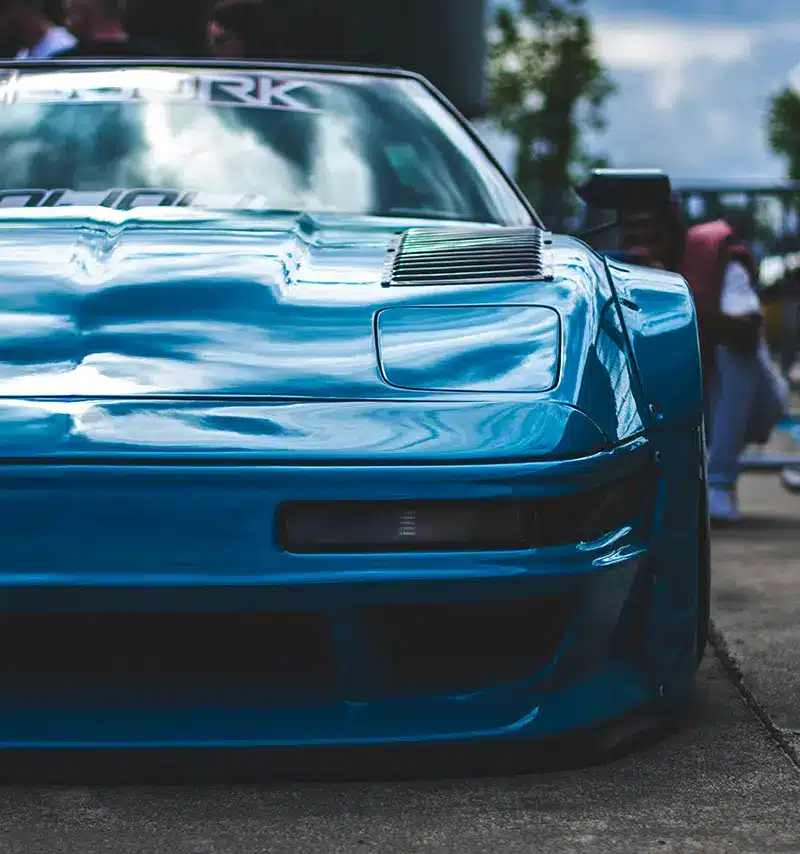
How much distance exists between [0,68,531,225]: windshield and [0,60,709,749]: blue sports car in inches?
26.4

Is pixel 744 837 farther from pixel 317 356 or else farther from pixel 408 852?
pixel 317 356

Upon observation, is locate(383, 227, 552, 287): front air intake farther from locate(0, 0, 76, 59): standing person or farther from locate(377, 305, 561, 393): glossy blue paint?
locate(0, 0, 76, 59): standing person

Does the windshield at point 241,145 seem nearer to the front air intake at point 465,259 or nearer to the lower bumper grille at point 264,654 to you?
the front air intake at point 465,259

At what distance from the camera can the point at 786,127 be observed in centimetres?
6988

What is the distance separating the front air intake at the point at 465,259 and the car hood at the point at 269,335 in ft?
0.11

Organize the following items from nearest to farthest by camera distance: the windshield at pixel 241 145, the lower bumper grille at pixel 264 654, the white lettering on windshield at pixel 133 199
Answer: the lower bumper grille at pixel 264 654 → the white lettering on windshield at pixel 133 199 → the windshield at pixel 241 145

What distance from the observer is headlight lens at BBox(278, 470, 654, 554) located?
2.30 meters

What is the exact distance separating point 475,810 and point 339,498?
0.49 meters

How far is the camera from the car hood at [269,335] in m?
2.41

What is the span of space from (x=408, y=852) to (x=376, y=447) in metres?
0.55

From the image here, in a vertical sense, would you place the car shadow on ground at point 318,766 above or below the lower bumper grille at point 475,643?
below

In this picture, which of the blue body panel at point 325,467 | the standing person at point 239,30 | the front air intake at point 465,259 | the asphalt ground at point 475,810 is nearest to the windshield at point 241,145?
the front air intake at point 465,259

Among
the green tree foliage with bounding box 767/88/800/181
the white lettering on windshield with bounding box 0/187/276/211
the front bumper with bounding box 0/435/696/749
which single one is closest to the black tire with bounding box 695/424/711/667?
the front bumper with bounding box 0/435/696/749

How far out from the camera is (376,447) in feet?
7.65
